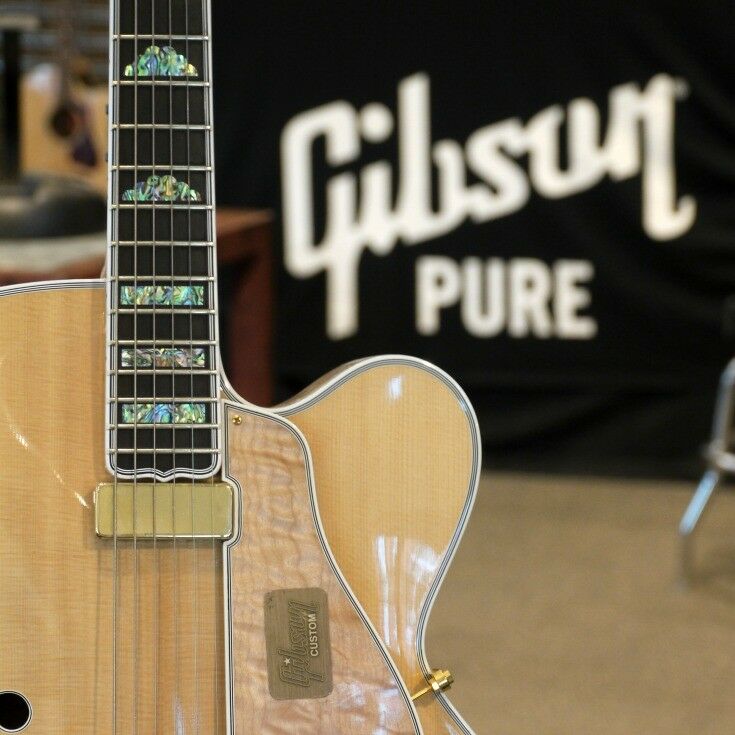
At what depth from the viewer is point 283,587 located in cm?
93

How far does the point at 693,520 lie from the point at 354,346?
1311 millimetres

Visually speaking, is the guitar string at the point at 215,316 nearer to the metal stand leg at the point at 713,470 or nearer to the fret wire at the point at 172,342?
the fret wire at the point at 172,342

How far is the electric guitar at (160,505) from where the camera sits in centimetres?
91

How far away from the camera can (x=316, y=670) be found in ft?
3.06

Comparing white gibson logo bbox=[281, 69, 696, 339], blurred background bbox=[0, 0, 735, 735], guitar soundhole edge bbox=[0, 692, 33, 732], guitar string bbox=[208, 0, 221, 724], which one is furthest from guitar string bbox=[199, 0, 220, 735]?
white gibson logo bbox=[281, 69, 696, 339]

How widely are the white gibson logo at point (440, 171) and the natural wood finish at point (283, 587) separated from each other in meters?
2.56

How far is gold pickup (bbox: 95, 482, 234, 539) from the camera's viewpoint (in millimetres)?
907

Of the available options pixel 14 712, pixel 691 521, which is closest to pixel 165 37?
pixel 14 712

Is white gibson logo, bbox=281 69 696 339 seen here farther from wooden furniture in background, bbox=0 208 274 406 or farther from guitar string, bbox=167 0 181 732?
guitar string, bbox=167 0 181 732

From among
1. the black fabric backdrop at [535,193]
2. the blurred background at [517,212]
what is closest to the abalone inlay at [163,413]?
the blurred background at [517,212]

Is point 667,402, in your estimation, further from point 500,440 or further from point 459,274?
point 459,274

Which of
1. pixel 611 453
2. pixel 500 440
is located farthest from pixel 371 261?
pixel 611 453

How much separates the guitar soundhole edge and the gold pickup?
0.49ft

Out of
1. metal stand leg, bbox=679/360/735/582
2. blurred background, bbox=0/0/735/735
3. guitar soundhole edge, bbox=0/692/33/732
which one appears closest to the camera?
guitar soundhole edge, bbox=0/692/33/732
